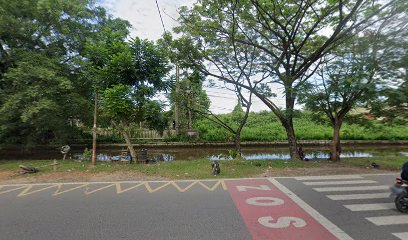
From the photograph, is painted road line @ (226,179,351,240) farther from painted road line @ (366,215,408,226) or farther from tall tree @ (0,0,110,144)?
tall tree @ (0,0,110,144)

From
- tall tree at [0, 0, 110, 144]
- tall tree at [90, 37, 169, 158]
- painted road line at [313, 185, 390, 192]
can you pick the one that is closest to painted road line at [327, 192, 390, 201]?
painted road line at [313, 185, 390, 192]

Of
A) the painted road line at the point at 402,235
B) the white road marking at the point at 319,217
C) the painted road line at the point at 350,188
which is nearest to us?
the painted road line at the point at 402,235

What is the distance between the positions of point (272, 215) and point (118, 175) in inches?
246

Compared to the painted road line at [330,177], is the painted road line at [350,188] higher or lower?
lower

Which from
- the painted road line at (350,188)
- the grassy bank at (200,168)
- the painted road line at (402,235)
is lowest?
the painted road line at (402,235)

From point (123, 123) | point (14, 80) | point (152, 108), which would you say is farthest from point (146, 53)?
point (14, 80)

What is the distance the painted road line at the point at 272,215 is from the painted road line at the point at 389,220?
1.14 meters

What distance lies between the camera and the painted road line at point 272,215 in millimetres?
4602

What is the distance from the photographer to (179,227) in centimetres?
500

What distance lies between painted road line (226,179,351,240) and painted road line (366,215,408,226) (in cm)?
114

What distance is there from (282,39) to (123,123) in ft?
29.5

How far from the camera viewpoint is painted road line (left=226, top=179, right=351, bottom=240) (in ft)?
15.1

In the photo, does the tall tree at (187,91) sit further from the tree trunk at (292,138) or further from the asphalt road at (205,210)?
the asphalt road at (205,210)

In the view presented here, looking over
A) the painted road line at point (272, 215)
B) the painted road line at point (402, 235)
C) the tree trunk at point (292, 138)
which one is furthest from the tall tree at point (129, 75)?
the painted road line at point (402, 235)
